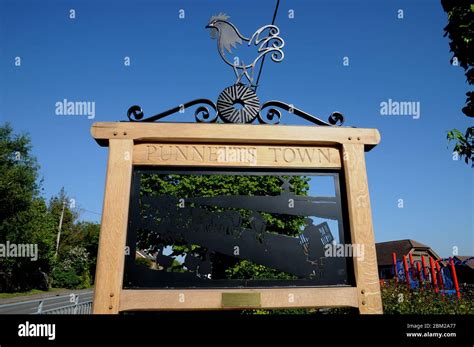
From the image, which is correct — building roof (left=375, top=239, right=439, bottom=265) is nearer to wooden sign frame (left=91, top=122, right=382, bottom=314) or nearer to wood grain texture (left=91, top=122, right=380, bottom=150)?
wooden sign frame (left=91, top=122, right=382, bottom=314)

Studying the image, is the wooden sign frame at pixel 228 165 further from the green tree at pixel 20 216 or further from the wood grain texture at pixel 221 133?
the green tree at pixel 20 216

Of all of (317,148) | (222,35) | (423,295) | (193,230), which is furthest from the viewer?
(423,295)

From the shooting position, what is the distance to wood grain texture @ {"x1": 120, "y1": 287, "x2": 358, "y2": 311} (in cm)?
187

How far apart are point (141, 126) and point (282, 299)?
1.56m

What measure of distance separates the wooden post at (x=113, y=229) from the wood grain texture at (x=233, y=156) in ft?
0.37

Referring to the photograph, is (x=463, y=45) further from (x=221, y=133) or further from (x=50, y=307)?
(x=50, y=307)

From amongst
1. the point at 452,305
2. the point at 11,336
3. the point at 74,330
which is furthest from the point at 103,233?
the point at 452,305

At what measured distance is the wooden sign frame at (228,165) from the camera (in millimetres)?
1887

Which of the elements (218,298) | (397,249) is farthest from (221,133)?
(397,249)

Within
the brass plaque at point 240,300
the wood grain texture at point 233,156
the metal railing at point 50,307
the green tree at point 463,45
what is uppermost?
the green tree at point 463,45

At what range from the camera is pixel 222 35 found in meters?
2.88

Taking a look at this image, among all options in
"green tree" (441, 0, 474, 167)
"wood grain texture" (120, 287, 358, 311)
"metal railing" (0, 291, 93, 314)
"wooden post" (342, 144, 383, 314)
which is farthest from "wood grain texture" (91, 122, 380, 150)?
"green tree" (441, 0, 474, 167)

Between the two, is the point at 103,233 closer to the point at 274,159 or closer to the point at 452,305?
the point at 274,159

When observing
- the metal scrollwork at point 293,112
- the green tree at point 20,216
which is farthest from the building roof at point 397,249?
the metal scrollwork at point 293,112
